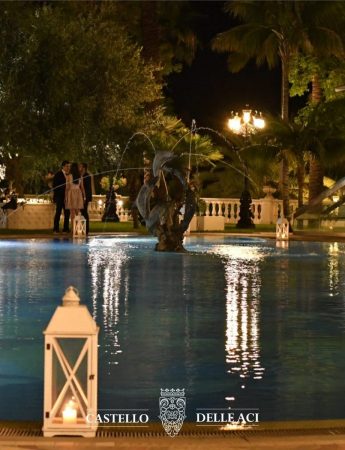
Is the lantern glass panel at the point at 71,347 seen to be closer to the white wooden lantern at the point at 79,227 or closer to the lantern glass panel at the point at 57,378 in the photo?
the lantern glass panel at the point at 57,378

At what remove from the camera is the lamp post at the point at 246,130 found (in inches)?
1591

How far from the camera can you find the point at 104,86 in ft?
112

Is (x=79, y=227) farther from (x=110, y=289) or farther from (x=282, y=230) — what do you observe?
(x=110, y=289)

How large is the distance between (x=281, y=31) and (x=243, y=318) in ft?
103

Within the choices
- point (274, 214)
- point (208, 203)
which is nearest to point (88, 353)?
point (208, 203)

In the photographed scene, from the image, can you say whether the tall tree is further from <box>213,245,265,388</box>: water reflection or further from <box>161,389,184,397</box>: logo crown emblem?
<box>161,389,184,397</box>: logo crown emblem

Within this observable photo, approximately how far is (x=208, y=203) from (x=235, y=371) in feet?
119

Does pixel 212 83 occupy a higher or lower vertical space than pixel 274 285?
higher

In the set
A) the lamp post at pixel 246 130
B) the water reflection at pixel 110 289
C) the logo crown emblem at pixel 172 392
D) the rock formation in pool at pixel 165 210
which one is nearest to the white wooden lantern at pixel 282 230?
the rock formation in pool at pixel 165 210

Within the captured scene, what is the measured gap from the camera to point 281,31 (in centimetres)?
4225

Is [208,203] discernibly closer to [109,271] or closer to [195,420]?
[109,271]

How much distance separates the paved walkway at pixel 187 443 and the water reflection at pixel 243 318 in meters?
1.72

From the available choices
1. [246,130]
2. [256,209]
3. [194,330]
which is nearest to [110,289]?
[194,330]

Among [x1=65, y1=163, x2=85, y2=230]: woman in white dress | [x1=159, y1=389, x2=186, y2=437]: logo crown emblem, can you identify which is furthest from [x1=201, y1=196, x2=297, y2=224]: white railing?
[x1=159, y1=389, x2=186, y2=437]: logo crown emblem
